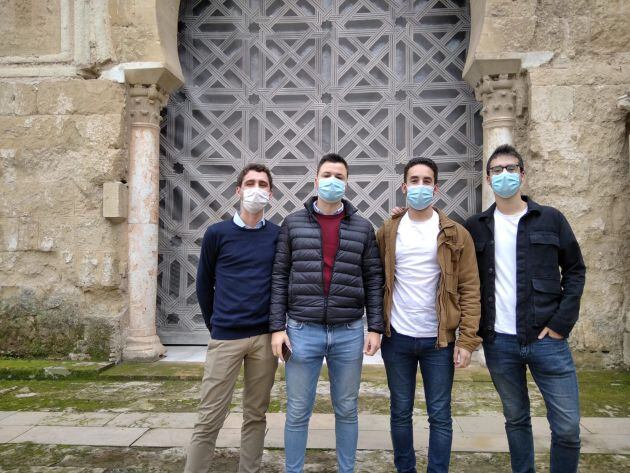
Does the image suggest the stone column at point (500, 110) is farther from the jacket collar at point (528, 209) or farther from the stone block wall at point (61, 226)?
the stone block wall at point (61, 226)

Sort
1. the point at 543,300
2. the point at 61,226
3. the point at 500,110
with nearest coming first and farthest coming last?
the point at 543,300, the point at 500,110, the point at 61,226

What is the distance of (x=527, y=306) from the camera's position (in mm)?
2672

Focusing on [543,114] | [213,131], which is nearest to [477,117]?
[543,114]

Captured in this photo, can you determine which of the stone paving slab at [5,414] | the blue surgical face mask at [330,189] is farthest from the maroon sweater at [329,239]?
the stone paving slab at [5,414]

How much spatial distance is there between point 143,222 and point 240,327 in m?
3.62

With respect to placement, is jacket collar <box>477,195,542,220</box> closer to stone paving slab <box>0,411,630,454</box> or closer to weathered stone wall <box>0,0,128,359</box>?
stone paving slab <box>0,411,630,454</box>

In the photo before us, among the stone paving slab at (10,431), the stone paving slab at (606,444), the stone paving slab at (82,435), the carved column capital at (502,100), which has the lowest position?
the stone paving slab at (606,444)

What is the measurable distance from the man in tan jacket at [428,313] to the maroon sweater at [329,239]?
309 millimetres

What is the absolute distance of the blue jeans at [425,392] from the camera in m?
2.80

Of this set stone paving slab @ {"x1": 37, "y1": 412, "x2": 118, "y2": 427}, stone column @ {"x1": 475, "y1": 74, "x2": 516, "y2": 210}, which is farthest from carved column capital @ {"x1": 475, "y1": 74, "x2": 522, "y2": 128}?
stone paving slab @ {"x1": 37, "y1": 412, "x2": 118, "y2": 427}

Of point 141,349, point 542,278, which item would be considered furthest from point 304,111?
point 542,278

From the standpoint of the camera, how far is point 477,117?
666 cm

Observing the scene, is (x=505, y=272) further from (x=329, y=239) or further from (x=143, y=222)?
(x=143, y=222)

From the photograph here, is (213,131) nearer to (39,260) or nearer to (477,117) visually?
(39,260)
